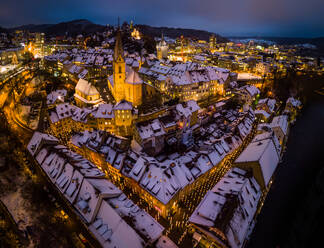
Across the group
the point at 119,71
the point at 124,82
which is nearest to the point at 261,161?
the point at 124,82

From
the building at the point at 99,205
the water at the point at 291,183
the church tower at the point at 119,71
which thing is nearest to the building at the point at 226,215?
the water at the point at 291,183

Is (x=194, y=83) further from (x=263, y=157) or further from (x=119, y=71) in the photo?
(x=263, y=157)

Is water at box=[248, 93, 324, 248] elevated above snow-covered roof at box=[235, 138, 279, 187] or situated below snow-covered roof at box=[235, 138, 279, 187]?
below

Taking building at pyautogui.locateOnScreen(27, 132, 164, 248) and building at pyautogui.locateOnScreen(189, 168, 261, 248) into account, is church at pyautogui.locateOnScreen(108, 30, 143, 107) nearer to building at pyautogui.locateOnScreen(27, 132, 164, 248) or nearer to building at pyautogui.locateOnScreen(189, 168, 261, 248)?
building at pyautogui.locateOnScreen(27, 132, 164, 248)

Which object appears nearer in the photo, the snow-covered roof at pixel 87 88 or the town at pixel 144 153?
the town at pixel 144 153

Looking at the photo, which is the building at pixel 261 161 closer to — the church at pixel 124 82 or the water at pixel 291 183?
the water at pixel 291 183

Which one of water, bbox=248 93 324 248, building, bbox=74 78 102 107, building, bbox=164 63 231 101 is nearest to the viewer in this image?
water, bbox=248 93 324 248

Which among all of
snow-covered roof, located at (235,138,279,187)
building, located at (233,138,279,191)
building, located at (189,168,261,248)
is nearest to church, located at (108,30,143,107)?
snow-covered roof, located at (235,138,279,187)
